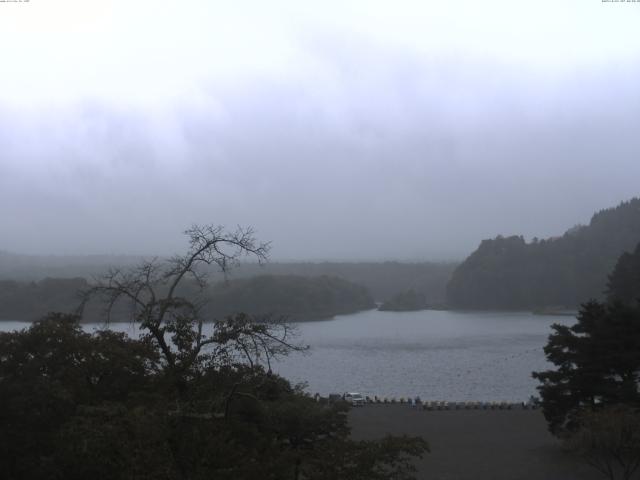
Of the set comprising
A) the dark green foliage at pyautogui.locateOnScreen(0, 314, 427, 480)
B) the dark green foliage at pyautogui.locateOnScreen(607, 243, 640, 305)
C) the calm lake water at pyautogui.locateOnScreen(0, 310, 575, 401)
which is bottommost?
the calm lake water at pyautogui.locateOnScreen(0, 310, 575, 401)

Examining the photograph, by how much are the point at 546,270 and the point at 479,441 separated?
66.8 meters

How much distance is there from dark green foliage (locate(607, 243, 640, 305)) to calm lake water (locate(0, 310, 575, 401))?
4789 mm

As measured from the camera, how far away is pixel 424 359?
35.5 meters

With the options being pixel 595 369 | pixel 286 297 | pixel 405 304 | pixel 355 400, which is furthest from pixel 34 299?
pixel 595 369

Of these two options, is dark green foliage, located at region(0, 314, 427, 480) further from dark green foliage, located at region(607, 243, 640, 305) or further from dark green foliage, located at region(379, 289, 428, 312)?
dark green foliage, located at region(379, 289, 428, 312)

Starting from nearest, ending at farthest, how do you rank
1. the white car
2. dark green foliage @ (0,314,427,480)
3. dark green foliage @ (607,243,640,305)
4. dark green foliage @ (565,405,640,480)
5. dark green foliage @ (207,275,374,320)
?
dark green foliage @ (0,314,427,480)
dark green foliage @ (565,405,640,480)
the white car
dark green foliage @ (607,243,640,305)
dark green foliage @ (207,275,374,320)

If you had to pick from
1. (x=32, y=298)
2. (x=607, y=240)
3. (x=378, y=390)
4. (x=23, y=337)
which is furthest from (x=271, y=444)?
(x=607, y=240)

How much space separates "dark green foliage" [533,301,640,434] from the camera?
42.2 feet

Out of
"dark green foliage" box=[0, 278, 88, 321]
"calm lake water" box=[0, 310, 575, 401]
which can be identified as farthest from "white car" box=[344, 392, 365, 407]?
"dark green foliage" box=[0, 278, 88, 321]

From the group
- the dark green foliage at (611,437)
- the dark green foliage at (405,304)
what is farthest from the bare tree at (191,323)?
the dark green foliage at (405,304)

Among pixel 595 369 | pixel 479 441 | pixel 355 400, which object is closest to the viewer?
pixel 595 369

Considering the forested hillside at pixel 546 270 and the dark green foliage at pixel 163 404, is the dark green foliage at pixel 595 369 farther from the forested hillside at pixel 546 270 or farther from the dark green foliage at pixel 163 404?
the forested hillside at pixel 546 270

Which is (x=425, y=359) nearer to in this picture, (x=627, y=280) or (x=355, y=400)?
(x=627, y=280)

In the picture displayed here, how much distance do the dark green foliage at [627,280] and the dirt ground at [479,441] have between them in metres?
14.3
